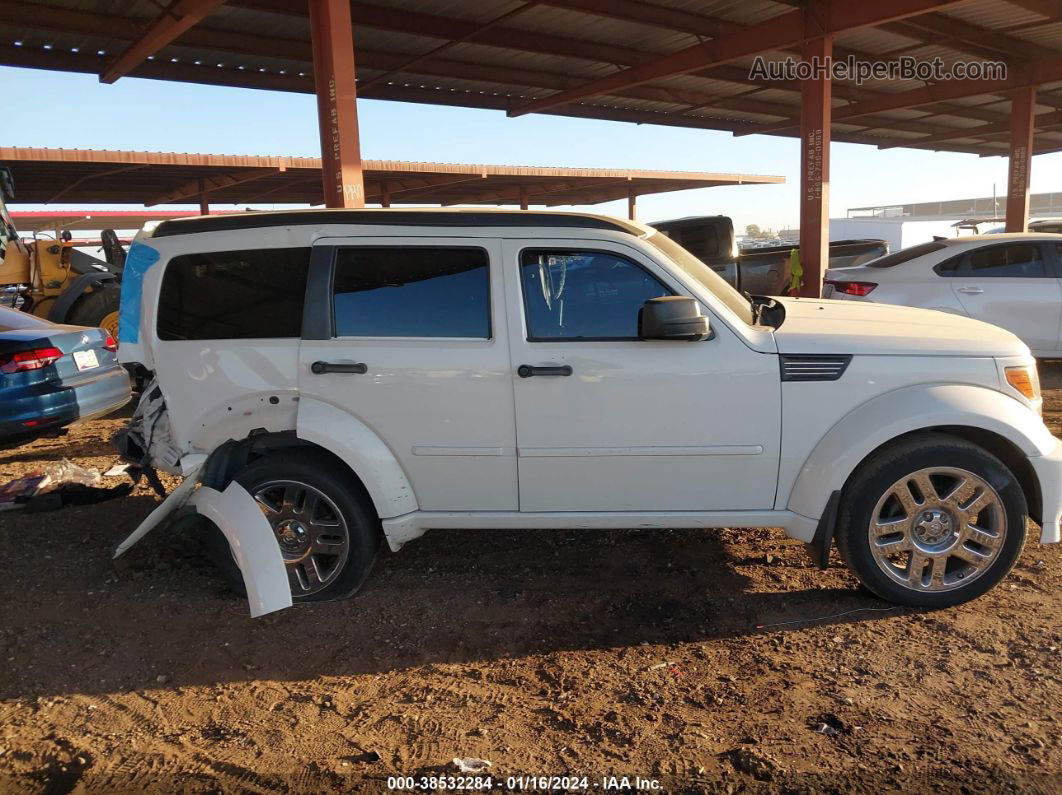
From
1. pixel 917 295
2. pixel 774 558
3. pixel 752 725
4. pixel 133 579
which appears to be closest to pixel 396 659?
pixel 752 725

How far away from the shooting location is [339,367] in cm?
370

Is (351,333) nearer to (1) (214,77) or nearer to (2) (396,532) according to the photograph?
(2) (396,532)

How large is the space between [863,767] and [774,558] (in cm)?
179

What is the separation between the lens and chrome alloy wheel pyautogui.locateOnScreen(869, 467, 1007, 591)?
3545mm

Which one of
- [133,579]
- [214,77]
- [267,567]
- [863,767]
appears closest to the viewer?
[863,767]

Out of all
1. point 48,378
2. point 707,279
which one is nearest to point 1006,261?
point 707,279

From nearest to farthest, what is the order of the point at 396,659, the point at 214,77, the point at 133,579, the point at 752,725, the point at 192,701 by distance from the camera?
the point at 752,725, the point at 192,701, the point at 396,659, the point at 133,579, the point at 214,77

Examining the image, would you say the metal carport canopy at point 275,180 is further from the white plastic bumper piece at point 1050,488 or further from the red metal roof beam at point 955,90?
the white plastic bumper piece at point 1050,488

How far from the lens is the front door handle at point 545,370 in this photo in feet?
11.8

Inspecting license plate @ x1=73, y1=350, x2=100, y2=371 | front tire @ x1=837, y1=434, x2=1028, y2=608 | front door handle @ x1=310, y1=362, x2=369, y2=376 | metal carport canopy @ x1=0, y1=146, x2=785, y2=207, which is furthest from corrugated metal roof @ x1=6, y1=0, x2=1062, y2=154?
front tire @ x1=837, y1=434, x2=1028, y2=608

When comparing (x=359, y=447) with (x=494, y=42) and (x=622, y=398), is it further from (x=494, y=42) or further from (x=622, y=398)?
(x=494, y=42)

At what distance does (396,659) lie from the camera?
136 inches

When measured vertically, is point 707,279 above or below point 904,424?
above

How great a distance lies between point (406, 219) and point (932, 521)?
2950 millimetres
